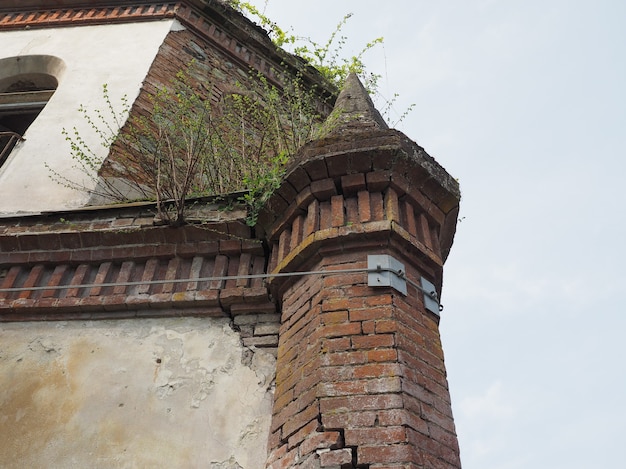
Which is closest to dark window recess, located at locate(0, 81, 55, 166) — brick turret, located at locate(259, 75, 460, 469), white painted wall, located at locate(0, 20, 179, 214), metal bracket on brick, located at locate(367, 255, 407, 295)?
white painted wall, located at locate(0, 20, 179, 214)

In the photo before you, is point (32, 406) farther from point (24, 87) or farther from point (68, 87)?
point (24, 87)

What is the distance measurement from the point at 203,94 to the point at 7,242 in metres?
3.54

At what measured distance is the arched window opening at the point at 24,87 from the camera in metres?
6.38

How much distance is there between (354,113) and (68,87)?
3780 millimetres

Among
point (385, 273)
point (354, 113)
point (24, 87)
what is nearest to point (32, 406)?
point (385, 273)

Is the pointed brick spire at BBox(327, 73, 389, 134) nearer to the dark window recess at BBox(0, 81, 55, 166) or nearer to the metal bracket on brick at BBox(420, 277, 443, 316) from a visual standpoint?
the metal bracket on brick at BBox(420, 277, 443, 316)

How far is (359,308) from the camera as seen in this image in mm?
2730

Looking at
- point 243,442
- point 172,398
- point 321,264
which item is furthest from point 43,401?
point 321,264

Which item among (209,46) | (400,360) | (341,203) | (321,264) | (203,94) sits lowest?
(400,360)

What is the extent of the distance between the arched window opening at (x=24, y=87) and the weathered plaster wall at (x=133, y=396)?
3.93 m

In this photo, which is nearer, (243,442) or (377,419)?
(377,419)

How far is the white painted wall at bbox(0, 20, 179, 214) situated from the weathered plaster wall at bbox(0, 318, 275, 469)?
1.67 m

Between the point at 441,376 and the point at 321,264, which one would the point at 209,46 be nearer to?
the point at 321,264

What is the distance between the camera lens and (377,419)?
2.30m
